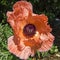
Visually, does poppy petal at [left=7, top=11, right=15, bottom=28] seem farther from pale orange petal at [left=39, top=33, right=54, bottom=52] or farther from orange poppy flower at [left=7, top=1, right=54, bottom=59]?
pale orange petal at [left=39, top=33, right=54, bottom=52]

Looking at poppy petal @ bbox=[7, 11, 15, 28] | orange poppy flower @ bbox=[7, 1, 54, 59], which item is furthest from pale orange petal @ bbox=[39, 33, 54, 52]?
poppy petal @ bbox=[7, 11, 15, 28]

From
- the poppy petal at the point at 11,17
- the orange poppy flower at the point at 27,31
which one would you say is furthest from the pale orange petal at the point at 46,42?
the poppy petal at the point at 11,17

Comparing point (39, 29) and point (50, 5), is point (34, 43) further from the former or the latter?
point (50, 5)

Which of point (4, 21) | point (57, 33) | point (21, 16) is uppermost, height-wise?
point (21, 16)

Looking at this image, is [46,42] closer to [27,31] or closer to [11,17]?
[27,31]

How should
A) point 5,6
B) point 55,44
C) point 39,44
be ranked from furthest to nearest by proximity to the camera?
1. point 5,6
2. point 55,44
3. point 39,44

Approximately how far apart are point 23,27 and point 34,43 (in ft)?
0.35

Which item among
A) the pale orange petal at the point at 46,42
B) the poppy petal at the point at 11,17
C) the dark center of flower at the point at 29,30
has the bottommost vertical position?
the pale orange petal at the point at 46,42

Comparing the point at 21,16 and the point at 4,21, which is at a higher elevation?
the point at 21,16

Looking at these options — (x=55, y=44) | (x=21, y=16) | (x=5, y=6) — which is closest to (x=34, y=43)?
(x=21, y=16)

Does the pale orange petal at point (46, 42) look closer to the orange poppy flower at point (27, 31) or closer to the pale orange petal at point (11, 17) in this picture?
the orange poppy flower at point (27, 31)

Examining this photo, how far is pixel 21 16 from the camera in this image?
1457 millimetres

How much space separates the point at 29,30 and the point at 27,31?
14mm

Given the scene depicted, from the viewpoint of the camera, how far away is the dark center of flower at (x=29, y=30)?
4.87 ft
